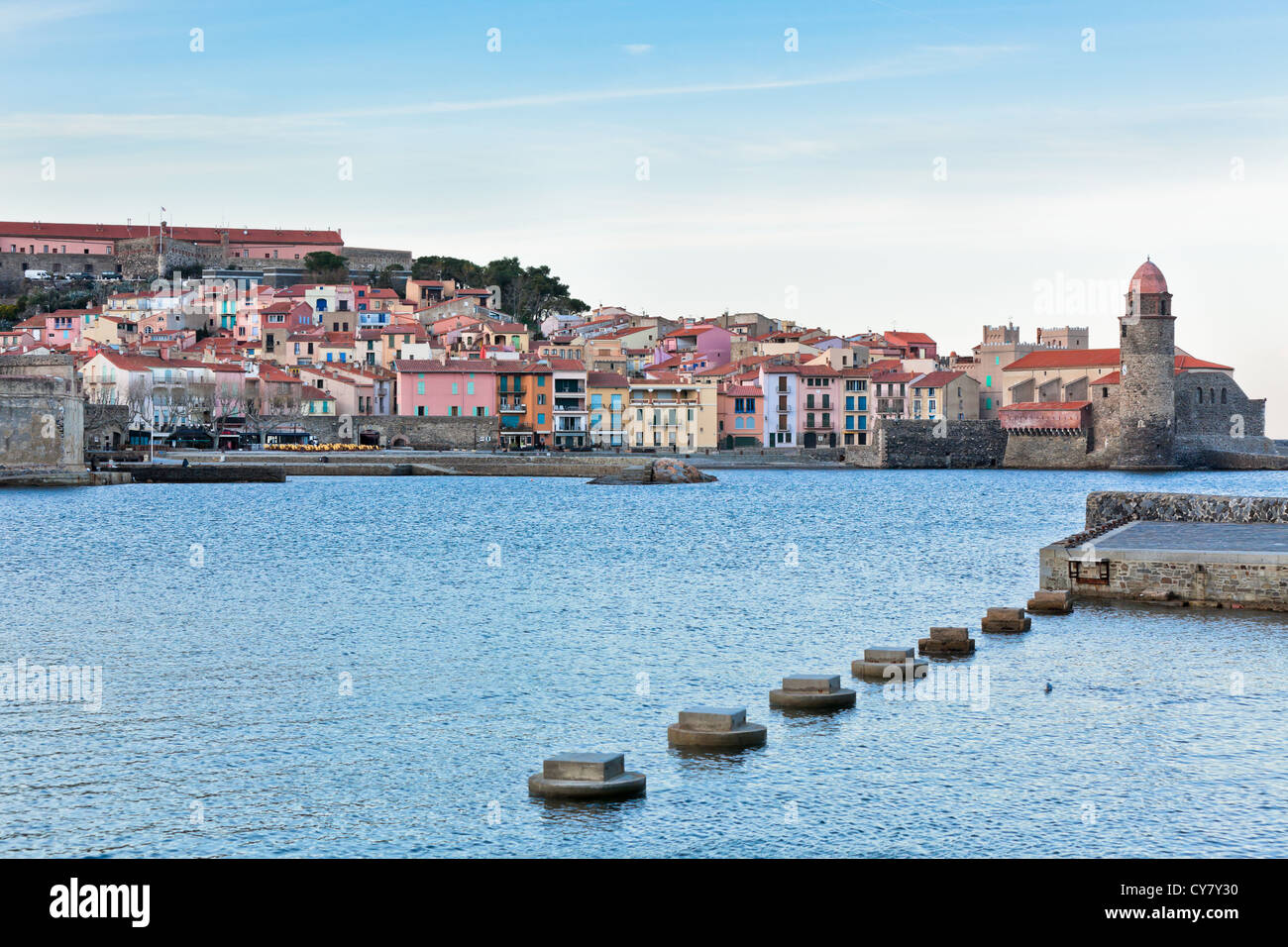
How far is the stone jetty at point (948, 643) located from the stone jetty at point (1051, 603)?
3.19 meters

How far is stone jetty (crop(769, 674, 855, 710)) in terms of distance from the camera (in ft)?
44.7

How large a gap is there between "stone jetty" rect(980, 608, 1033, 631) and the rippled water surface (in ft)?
1.73

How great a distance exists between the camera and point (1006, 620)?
1864 centimetres

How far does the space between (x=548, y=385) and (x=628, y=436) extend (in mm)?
5410

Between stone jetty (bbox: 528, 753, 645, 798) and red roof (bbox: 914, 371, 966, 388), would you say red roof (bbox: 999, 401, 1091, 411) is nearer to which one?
red roof (bbox: 914, 371, 966, 388)

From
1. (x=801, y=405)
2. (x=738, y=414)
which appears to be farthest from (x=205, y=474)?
(x=801, y=405)

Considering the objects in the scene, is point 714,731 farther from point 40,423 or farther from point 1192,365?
point 1192,365

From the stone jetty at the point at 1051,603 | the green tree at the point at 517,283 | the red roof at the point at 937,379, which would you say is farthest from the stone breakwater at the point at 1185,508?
the green tree at the point at 517,283

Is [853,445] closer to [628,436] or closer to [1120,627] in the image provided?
[628,436]

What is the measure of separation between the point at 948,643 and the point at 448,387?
68060 mm

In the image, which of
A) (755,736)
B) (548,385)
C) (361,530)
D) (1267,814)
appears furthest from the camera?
(548,385)

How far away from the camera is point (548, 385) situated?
83.4m

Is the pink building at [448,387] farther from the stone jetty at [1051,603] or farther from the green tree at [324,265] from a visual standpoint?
the stone jetty at [1051,603]
